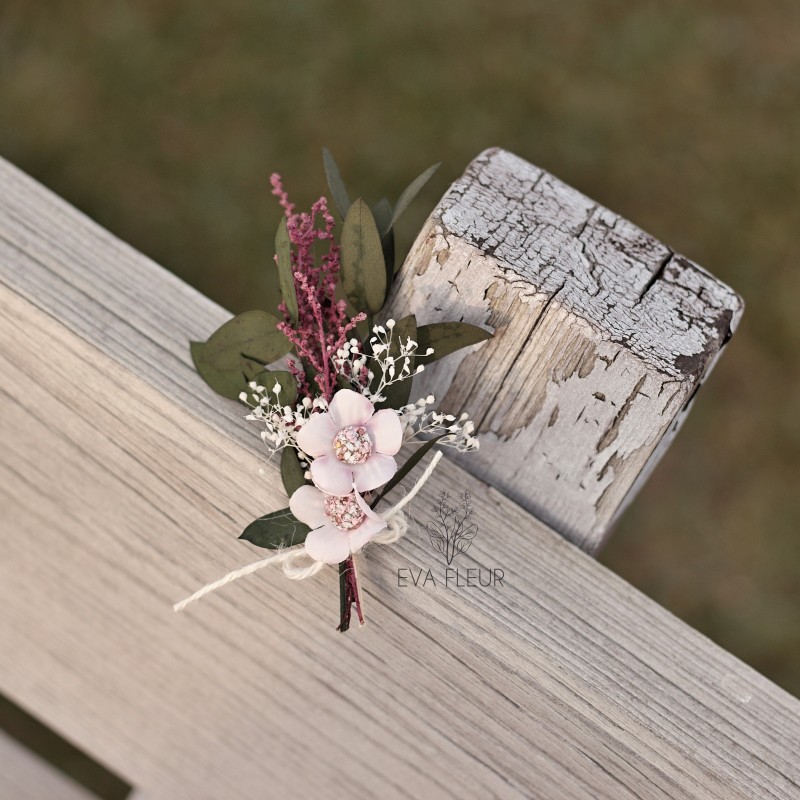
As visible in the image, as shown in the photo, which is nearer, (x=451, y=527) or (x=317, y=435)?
(x=317, y=435)

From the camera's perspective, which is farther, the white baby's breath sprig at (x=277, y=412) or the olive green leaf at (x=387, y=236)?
the olive green leaf at (x=387, y=236)

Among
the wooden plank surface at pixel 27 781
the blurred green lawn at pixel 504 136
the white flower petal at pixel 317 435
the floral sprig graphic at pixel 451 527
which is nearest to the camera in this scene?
the white flower petal at pixel 317 435

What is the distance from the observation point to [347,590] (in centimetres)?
100

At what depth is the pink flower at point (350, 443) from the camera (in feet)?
2.98

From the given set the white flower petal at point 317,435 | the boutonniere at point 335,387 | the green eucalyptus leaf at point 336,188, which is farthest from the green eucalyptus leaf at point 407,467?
the green eucalyptus leaf at point 336,188

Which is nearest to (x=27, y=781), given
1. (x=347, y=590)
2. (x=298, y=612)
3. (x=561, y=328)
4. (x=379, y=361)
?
(x=298, y=612)

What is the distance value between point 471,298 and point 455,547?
31 centimetres

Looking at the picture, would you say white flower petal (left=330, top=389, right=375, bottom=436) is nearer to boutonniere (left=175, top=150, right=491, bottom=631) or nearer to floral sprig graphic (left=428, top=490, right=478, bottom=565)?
boutonniere (left=175, top=150, right=491, bottom=631)

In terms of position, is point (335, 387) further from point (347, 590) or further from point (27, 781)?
point (27, 781)

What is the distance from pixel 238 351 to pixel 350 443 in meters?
0.20

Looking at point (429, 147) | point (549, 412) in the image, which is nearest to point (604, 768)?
point (549, 412)

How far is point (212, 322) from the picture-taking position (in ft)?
3.66

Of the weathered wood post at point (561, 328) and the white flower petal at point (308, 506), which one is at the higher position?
the weathered wood post at point (561, 328)

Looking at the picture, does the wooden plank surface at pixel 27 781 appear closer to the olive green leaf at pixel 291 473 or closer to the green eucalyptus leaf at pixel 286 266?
the olive green leaf at pixel 291 473
